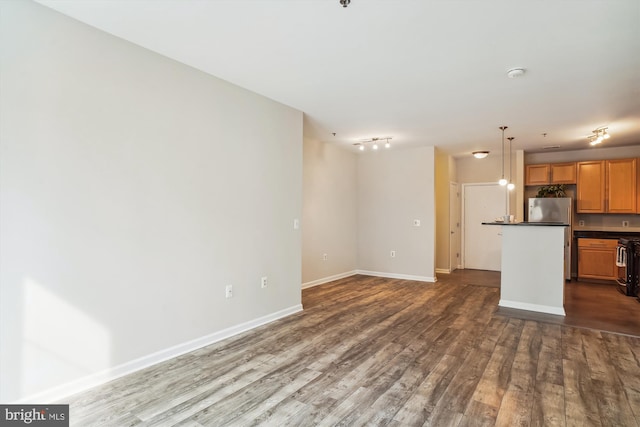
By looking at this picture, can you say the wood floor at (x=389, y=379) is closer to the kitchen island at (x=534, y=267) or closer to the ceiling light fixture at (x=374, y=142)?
the kitchen island at (x=534, y=267)

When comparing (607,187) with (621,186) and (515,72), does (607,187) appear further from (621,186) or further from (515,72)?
(515,72)

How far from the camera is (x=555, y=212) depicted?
6523 mm

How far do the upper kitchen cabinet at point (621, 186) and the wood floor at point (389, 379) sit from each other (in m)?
3.98

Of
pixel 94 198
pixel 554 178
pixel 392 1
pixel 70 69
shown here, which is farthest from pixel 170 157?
pixel 554 178

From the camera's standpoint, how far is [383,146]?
6.61m

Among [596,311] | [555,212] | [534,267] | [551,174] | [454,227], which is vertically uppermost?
[551,174]

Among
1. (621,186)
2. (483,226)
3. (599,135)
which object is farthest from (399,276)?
(621,186)

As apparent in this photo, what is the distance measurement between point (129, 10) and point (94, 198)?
54.5 inches

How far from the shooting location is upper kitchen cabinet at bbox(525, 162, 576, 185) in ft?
22.1

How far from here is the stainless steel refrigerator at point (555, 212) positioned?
21.1ft

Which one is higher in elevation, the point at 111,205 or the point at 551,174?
the point at 551,174

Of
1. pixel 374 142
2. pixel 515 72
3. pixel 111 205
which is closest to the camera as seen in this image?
pixel 111 205

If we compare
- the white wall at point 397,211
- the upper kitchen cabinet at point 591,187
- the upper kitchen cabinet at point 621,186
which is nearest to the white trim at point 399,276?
the white wall at point 397,211

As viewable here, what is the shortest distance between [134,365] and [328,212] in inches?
173
